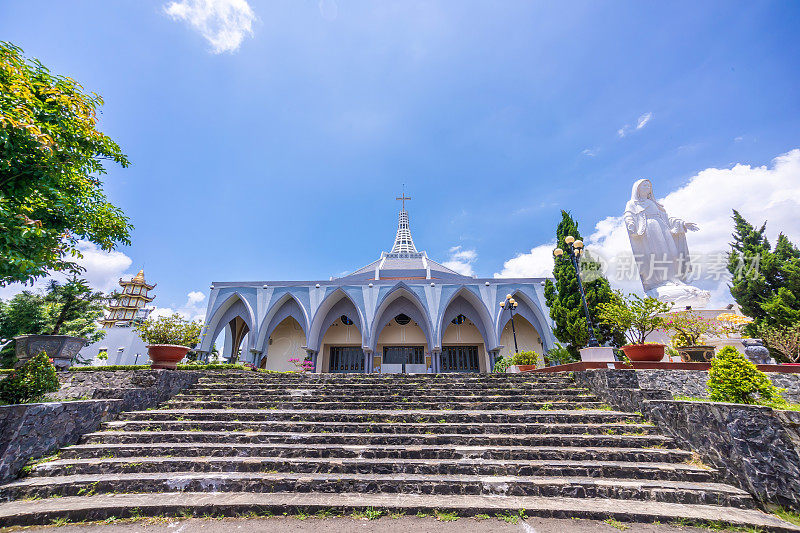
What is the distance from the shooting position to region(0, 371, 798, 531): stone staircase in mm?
3236

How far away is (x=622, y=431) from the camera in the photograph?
4.70 m

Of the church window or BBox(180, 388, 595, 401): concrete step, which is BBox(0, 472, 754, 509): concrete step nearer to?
BBox(180, 388, 595, 401): concrete step

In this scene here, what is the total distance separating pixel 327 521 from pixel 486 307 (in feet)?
56.2

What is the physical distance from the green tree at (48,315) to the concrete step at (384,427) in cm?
1129

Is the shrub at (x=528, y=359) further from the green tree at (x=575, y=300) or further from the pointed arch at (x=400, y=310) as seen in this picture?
the pointed arch at (x=400, y=310)

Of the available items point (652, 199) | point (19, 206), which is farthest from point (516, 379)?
point (652, 199)

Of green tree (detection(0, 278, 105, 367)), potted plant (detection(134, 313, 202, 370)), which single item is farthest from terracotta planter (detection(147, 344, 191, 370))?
green tree (detection(0, 278, 105, 367))

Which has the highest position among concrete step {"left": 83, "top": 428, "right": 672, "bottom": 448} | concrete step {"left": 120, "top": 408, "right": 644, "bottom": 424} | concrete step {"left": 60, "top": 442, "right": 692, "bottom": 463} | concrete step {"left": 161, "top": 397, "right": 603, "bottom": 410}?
concrete step {"left": 161, "top": 397, "right": 603, "bottom": 410}

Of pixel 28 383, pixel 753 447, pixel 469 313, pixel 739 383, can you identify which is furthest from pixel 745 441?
pixel 469 313

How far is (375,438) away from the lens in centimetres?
466

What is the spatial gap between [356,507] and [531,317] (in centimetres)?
1853

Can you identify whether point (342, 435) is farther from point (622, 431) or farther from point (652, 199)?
point (652, 199)

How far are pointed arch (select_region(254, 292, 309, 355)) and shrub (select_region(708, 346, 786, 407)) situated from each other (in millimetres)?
18521

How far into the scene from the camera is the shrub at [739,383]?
3.99m
